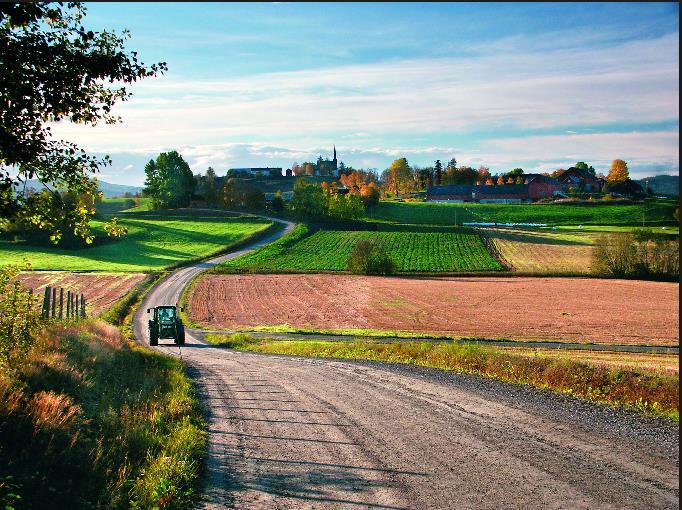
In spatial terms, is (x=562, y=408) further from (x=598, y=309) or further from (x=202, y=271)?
(x=202, y=271)

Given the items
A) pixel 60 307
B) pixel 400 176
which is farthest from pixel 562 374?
pixel 400 176

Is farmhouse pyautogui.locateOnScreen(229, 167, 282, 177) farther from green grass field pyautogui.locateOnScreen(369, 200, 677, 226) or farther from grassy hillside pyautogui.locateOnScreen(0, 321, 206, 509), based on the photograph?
grassy hillside pyautogui.locateOnScreen(0, 321, 206, 509)

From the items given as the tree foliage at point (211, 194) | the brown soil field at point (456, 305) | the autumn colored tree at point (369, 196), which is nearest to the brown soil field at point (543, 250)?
the brown soil field at point (456, 305)

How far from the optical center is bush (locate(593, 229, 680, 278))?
59188mm

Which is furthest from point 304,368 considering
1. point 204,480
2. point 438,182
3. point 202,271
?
point 438,182

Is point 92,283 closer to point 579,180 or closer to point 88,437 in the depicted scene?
point 88,437

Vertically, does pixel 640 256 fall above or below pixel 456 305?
above

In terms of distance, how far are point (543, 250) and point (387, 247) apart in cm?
2026

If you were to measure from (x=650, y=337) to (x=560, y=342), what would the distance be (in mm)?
5859

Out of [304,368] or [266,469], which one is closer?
[266,469]

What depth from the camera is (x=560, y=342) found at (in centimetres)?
3431

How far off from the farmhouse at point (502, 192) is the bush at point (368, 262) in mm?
81922

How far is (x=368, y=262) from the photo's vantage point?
209 feet

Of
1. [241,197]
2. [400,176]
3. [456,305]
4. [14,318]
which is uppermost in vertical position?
[400,176]
